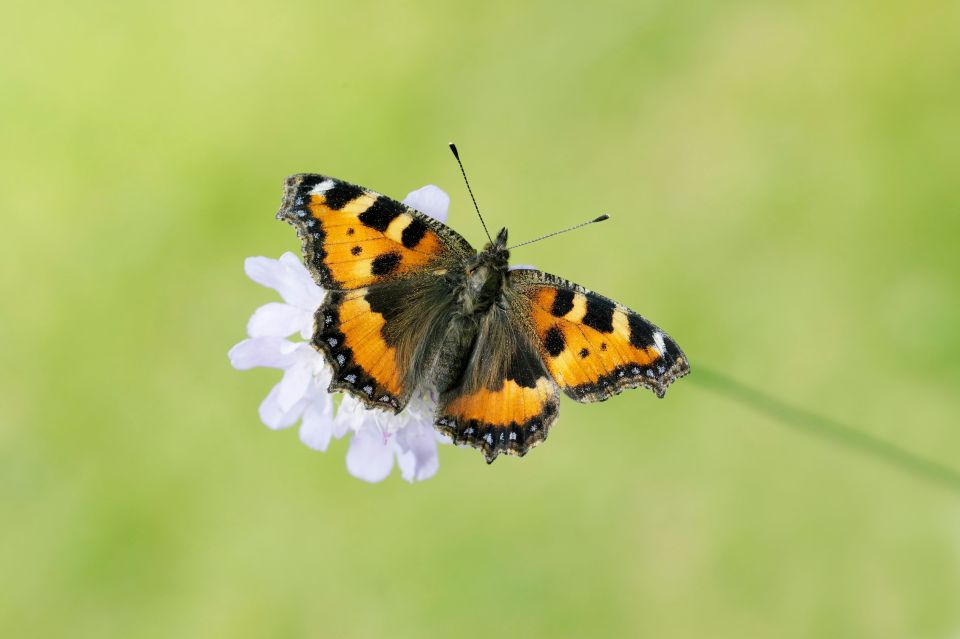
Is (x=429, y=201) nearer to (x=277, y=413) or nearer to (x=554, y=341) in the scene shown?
(x=554, y=341)

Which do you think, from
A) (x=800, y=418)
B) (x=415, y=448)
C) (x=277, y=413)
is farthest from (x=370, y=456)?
(x=800, y=418)

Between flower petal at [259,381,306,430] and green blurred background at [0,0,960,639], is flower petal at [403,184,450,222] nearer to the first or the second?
flower petal at [259,381,306,430]

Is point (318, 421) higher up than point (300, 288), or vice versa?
point (300, 288)

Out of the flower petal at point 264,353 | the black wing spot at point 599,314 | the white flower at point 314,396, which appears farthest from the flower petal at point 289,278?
the black wing spot at point 599,314

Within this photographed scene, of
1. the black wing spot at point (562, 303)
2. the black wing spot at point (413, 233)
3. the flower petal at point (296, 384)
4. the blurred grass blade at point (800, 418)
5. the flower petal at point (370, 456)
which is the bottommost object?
the flower petal at point (370, 456)

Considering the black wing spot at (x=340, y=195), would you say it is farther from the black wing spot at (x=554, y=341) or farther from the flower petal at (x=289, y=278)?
the black wing spot at (x=554, y=341)
